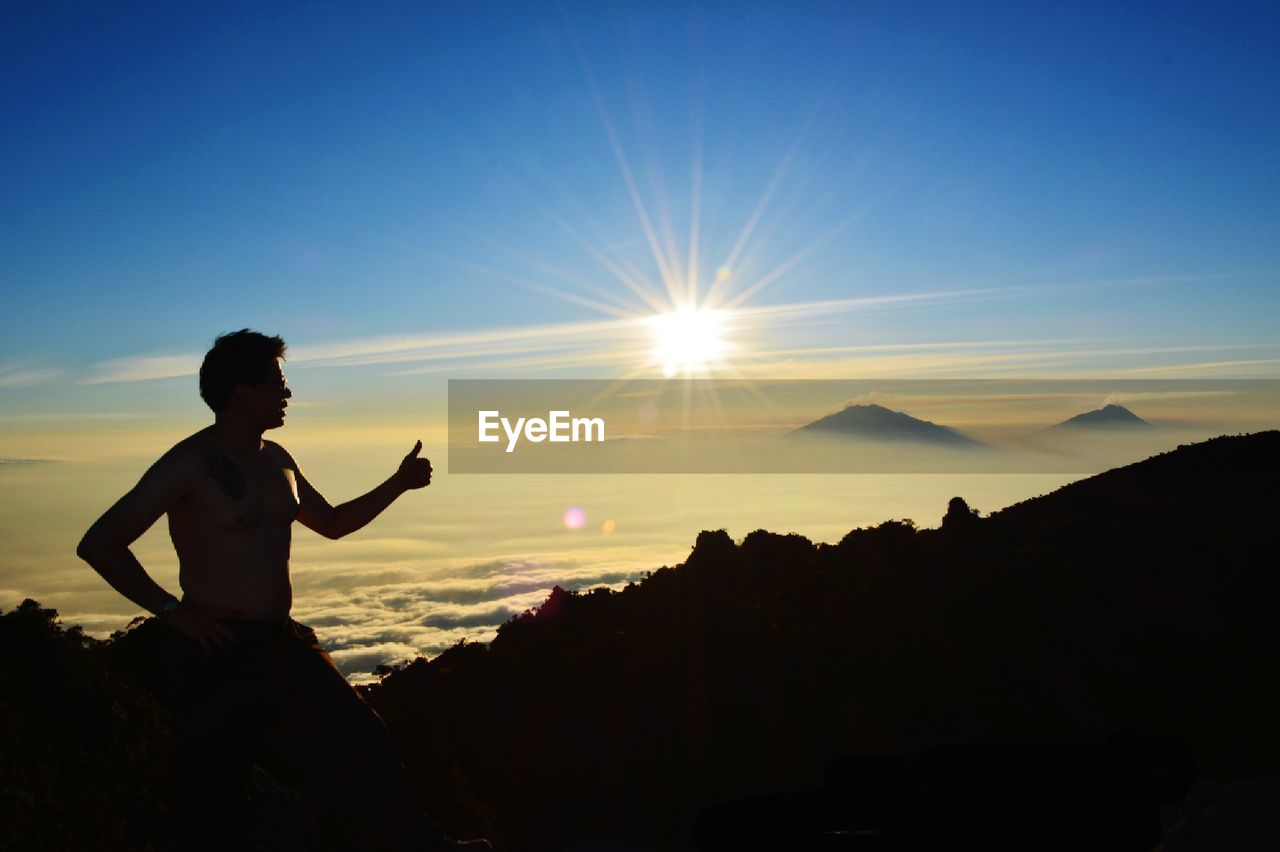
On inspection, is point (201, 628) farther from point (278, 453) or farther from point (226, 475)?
point (278, 453)

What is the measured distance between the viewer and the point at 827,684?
7227 millimetres

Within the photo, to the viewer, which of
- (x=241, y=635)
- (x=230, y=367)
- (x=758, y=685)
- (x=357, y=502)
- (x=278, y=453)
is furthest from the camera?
(x=758, y=685)

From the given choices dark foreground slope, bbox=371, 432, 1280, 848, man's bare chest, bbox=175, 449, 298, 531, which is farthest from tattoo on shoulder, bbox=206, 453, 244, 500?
dark foreground slope, bbox=371, 432, 1280, 848

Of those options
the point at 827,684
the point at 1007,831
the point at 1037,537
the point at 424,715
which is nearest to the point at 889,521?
the point at 1037,537

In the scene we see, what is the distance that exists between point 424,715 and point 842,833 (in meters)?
5.06

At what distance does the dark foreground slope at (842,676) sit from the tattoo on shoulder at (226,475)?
270 cm

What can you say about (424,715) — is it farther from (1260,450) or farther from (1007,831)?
(1260,450)

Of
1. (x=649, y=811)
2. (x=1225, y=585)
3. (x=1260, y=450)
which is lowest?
(x=649, y=811)

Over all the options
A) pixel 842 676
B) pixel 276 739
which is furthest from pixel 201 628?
pixel 842 676

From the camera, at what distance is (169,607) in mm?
4098

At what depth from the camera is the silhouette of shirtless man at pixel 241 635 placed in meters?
4.14

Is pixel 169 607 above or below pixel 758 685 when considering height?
above

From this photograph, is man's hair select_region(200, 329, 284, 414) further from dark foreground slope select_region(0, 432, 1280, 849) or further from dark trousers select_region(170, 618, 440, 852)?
dark foreground slope select_region(0, 432, 1280, 849)

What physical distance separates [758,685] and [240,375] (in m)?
4.25
